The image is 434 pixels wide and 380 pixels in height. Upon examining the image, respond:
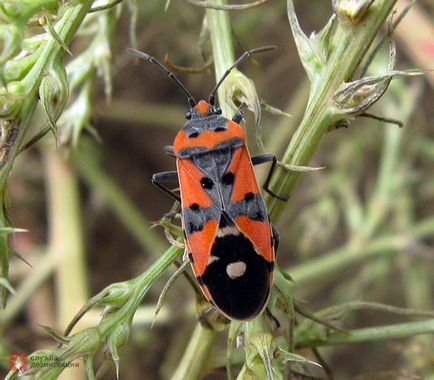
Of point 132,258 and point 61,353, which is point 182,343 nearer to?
point 132,258

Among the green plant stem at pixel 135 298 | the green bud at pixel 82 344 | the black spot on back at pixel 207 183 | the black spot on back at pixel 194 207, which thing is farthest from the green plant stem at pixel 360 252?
the green bud at pixel 82 344

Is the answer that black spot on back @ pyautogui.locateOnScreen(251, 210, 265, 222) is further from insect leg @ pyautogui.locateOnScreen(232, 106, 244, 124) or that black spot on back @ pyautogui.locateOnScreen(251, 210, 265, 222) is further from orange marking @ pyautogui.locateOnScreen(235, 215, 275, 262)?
insect leg @ pyautogui.locateOnScreen(232, 106, 244, 124)

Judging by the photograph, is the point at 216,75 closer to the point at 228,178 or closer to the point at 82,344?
the point at 228,178

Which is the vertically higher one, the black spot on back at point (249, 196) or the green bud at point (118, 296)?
the black spot on back at point (249, 196)

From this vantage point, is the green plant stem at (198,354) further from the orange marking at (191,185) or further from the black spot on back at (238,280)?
the orange marking at (191,185)

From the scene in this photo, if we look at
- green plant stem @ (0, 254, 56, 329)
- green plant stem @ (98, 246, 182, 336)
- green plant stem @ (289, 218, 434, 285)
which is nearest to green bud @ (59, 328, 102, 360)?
green plant stem @ (98, 246, 182, 336)

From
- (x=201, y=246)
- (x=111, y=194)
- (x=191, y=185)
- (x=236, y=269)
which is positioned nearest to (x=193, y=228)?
(x=201, y=246)

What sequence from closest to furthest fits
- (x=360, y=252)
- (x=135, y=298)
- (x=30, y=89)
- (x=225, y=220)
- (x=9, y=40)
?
(x=9, y=40) → (x=30, y=89) → (x=135, y=298) → (x=225, y=220) → (x=360, y=252)
